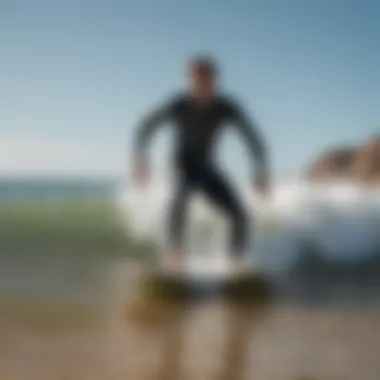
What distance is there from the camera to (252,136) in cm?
139

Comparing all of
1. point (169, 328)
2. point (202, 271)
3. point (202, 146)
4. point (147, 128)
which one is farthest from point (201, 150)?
point (169, 328)

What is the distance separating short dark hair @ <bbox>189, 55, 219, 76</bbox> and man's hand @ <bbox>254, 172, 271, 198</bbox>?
21cm

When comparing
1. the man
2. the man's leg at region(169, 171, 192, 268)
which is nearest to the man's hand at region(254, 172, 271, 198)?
the man

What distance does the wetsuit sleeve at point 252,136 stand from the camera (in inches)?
54.7

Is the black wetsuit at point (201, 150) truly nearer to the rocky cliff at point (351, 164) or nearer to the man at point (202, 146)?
the man at point (202, 146)

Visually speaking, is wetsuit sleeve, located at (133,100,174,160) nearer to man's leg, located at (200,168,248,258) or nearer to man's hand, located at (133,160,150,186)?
man's hand, located at (133,160,150,186)

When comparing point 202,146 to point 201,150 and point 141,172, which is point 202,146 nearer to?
point 201,150

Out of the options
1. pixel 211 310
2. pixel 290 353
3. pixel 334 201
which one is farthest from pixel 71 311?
pixel 334 201

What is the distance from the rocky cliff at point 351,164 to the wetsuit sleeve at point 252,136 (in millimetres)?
93

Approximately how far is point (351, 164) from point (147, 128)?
40 cm

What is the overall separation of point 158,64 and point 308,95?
31 centimetres

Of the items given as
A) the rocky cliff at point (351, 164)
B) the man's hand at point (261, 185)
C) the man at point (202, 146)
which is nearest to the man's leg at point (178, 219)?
the man at point (202, 146)

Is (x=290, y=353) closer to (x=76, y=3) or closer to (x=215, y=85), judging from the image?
(x=215, y=85)

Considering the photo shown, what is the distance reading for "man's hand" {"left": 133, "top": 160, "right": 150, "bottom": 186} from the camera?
138 centimetres
